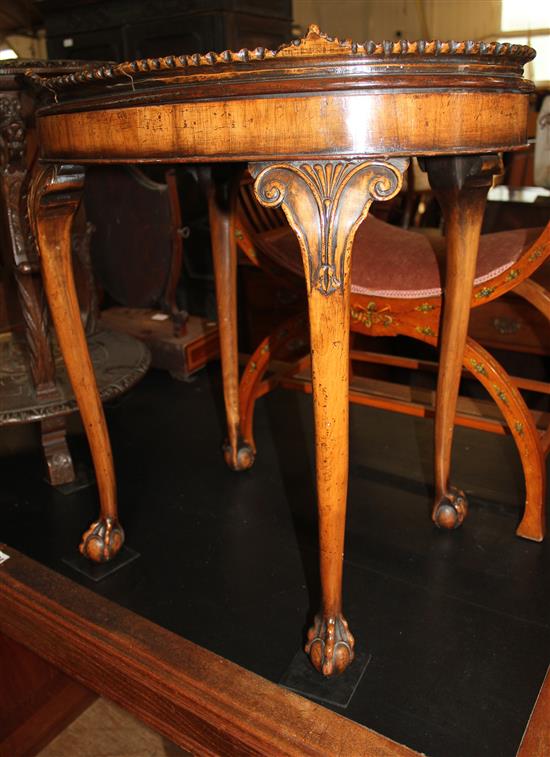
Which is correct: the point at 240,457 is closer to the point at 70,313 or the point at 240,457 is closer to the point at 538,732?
the point at 70,313

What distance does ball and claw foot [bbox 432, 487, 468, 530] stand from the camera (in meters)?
1.22

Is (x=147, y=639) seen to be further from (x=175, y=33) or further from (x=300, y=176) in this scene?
(x=175, y=33)

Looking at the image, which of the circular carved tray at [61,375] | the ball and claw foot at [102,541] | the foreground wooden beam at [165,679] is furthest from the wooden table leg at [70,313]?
the circular carved tray at [61,375]

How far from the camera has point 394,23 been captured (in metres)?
4.80

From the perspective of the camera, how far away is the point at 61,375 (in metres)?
1.60

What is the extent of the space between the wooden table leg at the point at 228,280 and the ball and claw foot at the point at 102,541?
35 centimetres

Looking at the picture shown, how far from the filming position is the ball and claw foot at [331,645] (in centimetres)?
90

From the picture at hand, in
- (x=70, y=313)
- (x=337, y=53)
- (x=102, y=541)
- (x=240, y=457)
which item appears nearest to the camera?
(x=337, y=53)

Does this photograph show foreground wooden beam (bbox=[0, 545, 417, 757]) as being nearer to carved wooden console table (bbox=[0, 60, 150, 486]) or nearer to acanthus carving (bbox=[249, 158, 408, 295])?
carved wooden console table (bbox=[0, 60, 150, 486])

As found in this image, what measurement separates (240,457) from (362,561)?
39cm

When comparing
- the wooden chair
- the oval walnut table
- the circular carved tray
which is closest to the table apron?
the oval walnut table

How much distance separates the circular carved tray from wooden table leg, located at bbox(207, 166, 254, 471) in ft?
0.83

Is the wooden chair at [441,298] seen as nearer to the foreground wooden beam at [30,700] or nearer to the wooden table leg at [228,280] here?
the wooden table leg at [228,280]

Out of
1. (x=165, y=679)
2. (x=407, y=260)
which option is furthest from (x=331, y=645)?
(x=407, y=260)
